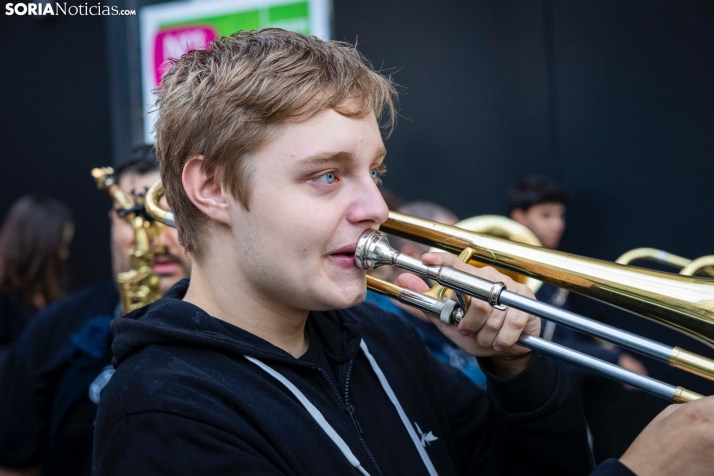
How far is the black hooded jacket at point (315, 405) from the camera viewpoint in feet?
4.05

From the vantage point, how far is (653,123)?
512 cm

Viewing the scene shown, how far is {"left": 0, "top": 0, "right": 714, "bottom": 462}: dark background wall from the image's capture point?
5.01 metres

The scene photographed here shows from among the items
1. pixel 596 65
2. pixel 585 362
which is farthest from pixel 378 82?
pixel 596 65

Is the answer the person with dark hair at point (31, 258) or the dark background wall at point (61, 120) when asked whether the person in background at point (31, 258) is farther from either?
the dark background wall at point (61, 120)

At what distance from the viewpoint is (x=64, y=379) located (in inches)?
111

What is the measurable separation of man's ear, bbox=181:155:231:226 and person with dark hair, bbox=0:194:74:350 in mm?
2955

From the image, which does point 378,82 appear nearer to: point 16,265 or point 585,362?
point 585,362

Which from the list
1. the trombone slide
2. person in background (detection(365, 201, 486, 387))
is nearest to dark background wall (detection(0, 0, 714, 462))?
person in background (detection(365, 201, 486, 387))

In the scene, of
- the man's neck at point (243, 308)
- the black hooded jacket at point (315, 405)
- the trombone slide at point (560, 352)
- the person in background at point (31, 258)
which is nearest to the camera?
the black hooded jacket at point (315, 405)

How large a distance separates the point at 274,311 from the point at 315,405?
206mm

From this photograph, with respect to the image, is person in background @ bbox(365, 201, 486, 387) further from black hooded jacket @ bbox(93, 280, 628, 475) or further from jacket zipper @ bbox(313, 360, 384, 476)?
jacket zipper @ bbox(313, 360, 384, 476)

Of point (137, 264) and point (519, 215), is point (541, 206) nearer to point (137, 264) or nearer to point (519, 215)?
point (519, 215)

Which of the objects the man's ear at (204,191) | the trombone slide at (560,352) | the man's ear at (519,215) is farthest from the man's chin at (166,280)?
the man's ear at (519,215)

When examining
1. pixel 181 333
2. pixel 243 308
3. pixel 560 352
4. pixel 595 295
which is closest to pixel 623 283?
pixel 595 295
